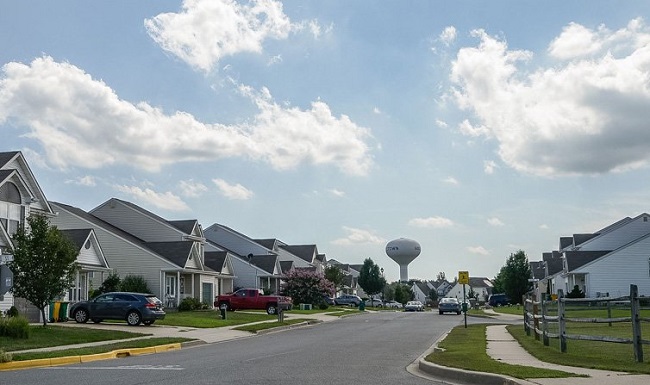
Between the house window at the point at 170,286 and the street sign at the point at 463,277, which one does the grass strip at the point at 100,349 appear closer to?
the street sign at the point at 463,277

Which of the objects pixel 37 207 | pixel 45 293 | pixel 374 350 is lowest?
pixel 374 350

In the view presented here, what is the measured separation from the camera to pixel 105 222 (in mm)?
60219

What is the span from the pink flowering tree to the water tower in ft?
220

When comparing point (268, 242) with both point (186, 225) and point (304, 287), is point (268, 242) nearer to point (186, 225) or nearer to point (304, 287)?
point (304, 287)

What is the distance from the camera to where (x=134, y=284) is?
49500 mm

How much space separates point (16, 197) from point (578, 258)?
48.8 meters

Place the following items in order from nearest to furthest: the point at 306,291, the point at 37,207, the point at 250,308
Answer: the point at 37,207, the point at 250,308, the point at 306,291

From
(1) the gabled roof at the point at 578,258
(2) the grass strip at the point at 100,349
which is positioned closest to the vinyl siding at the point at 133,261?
(2) the grass strip at the point at 100,349

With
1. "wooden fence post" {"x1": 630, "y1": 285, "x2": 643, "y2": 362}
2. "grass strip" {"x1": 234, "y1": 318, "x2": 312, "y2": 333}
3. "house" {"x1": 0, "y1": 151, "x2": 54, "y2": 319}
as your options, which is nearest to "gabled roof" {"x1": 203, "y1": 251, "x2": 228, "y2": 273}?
"grass strip" {"x1": 234, "y1": 318, "x2": 312, "y2": 333}

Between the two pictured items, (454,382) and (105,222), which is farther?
(105,222)

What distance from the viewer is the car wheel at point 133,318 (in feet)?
111

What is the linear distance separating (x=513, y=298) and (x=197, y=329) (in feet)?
203

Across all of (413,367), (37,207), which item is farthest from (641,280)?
(413,367)

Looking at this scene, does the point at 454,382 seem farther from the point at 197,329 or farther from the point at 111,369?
the point at 197,329
